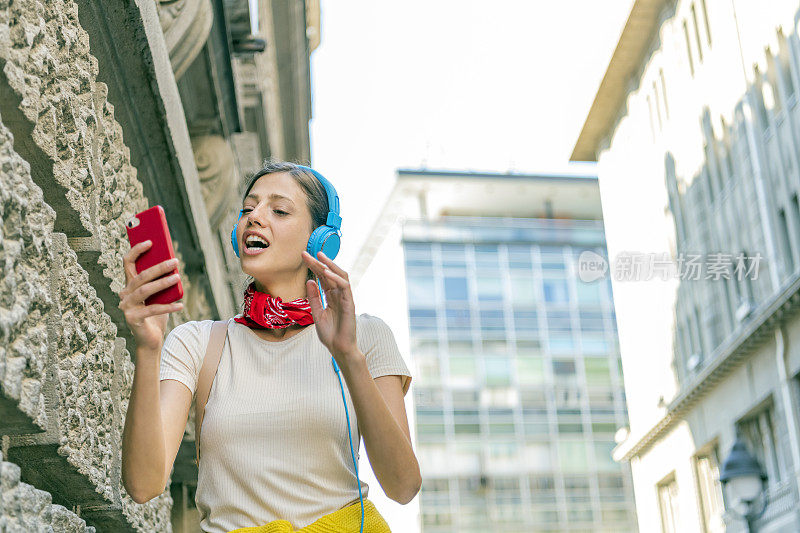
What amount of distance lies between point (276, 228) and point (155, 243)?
65 cm

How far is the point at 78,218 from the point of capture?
11.0ft

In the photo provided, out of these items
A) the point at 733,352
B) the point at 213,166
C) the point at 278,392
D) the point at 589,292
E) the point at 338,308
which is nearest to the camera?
the point at 338,308

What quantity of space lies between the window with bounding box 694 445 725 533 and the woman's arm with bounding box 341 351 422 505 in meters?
35.5

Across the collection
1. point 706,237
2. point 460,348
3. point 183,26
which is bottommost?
point 183,26

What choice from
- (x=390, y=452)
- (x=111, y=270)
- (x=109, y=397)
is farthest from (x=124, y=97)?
(x=390, y=452)

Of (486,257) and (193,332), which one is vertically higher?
(486,257)

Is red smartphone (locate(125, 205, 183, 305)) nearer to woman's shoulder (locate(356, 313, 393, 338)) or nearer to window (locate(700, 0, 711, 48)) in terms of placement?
woman's shoulder (locate(356, 313, 393, 338))

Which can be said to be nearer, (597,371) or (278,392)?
(278,392)

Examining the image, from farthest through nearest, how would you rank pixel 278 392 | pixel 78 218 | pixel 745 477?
pixel 745 477 → pixel 78 218 → pixel 278 392

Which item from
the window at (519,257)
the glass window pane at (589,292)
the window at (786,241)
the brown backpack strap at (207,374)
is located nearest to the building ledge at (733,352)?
the window at (786,241)

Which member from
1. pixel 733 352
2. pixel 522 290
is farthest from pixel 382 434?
pixel 522 290

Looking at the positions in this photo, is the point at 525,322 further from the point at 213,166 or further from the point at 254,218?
the point at 254,218

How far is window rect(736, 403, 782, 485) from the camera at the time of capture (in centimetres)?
3134

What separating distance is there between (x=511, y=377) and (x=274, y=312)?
63.1m
